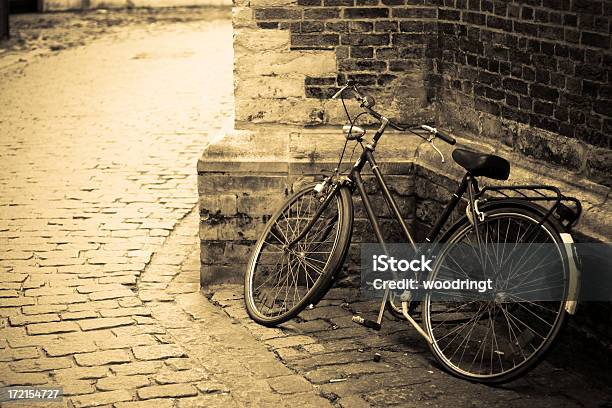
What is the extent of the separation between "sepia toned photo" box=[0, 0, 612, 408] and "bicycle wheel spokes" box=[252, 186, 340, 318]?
0.07 feet

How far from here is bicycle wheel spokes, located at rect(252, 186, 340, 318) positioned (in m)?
6.46

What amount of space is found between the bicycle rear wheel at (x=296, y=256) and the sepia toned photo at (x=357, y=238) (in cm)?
2

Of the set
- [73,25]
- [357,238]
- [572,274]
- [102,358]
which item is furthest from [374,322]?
[73,25]

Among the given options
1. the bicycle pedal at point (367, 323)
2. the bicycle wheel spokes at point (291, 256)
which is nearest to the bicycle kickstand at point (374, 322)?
the bicycle pedal at point (367, 323)

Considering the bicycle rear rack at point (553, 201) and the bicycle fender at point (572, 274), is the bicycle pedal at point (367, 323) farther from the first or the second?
the bicycle fender at point (572, 274)

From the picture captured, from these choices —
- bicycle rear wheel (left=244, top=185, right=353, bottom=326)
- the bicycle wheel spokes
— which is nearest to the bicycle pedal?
bicycle rear wheel (left=244, top=185, right=353, bottom=326)

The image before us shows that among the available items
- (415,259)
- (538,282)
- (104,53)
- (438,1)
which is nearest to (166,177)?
(438,1)

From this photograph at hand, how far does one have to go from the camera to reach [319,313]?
255 inches

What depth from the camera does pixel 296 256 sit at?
21.3ft

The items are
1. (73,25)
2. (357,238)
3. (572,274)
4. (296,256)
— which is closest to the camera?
(572,274)

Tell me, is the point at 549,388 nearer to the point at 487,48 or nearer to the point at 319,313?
the point at 319,313

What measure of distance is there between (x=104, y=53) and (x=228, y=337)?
38.3ft

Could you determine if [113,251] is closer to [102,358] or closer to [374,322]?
[102,358]

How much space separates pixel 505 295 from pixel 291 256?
1599mm
